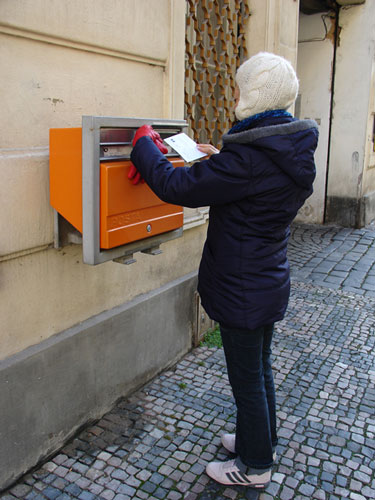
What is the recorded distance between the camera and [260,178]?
2045 mm

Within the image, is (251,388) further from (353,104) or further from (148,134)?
(353,104)

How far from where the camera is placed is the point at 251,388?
7.79 feet

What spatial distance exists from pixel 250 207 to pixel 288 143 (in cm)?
30

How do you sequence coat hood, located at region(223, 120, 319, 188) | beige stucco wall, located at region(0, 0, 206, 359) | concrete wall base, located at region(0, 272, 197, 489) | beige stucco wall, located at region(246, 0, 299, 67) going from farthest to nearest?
1. beige stucco wall, located at region(246, 0, 299, 67)
2. concrete wall base, located at region(0, 272, 197, 489)
3. beige stucco wall, located at region(0, 0, 206, 359)
4. coat hood, located at region(223, 120, 319, 188)

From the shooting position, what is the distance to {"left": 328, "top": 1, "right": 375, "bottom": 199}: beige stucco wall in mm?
7949

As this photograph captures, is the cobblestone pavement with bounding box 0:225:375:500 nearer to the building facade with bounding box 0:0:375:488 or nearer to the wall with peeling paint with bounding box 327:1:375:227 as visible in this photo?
the building facade with bounding box 0:0:375:488

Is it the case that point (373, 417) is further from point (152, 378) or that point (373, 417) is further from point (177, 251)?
point (177, 251)

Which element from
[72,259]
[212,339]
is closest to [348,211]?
[212,339]

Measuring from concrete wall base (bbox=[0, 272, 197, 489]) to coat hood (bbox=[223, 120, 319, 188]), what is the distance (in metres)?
1.40

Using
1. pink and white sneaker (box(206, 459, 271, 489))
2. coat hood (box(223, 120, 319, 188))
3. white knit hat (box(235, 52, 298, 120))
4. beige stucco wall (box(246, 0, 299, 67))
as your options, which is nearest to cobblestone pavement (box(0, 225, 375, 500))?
pink and white sneaker (box(206, 459, 271, 489))

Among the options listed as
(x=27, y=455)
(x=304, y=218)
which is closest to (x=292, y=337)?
(x=27, y=455)

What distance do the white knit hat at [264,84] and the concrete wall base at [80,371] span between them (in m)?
1.50

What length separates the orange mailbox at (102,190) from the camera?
85.4 inches

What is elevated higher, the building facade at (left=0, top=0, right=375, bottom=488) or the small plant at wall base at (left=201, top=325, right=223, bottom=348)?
the building facade at (left=0, top=0, right=375, bottom=488)
